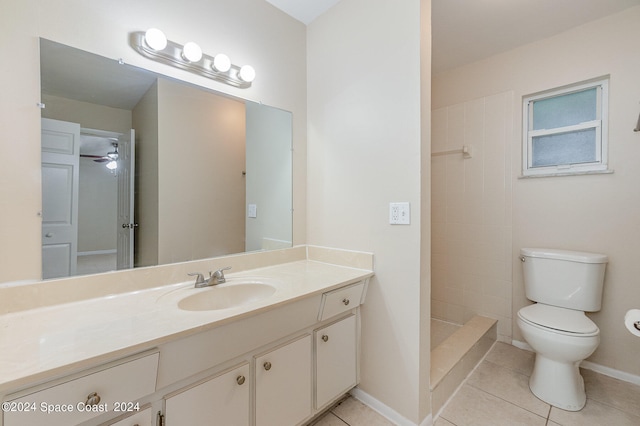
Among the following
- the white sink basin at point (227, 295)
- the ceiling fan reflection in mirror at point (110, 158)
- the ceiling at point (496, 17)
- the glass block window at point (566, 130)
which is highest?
the ceiling at point (496, 17)

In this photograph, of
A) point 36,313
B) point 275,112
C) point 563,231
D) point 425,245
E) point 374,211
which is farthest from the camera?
point 563,231

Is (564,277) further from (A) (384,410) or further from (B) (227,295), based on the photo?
(B) (227,295)

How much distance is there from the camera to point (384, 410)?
4.99 ft

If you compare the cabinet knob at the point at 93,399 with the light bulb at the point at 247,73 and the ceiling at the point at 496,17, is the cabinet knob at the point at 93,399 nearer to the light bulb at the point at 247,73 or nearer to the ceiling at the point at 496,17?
the light bulb at the point at 247,73

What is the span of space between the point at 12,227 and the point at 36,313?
318 millimetres

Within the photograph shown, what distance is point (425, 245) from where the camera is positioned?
1.42 meters

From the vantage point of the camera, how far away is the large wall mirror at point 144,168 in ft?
3.53

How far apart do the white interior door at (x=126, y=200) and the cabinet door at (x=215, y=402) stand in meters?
0.63

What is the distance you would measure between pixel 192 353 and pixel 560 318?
2.12 m

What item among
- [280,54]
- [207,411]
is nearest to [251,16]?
[280,54]

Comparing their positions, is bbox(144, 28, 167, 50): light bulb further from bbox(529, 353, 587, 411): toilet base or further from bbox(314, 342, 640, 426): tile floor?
bbox(529, 353, 587, 411): toilet base

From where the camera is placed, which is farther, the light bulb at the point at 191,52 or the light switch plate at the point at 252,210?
the light switch plate at the point at 252,210

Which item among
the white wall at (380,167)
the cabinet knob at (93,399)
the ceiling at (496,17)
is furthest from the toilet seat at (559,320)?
the cabinet knob at (93,399)

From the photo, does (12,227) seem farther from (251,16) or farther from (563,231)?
(563,231)
